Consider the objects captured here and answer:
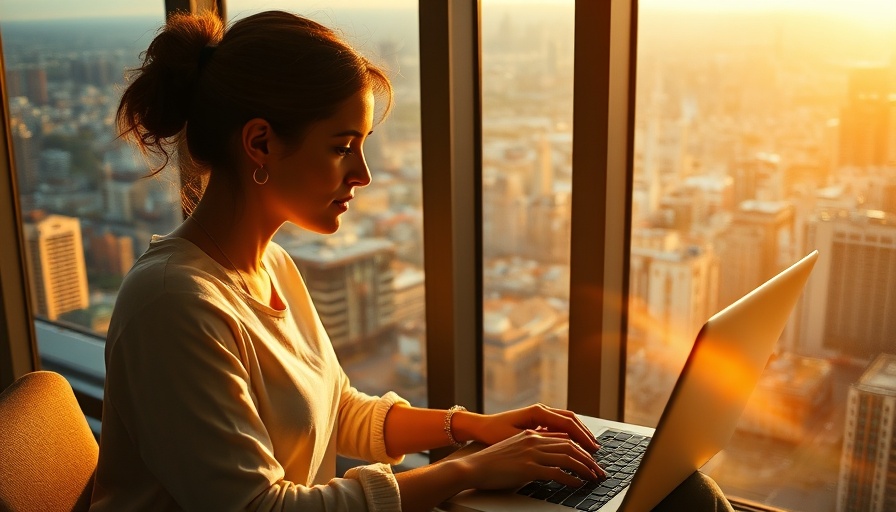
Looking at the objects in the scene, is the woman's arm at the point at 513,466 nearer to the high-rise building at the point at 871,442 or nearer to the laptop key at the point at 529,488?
the laptop key at the point at 529,488

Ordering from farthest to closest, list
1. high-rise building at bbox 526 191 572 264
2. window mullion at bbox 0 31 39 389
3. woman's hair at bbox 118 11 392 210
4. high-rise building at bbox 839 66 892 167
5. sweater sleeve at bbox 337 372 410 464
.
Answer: window mullion at bbox 0 31 39 389 → high-rise building at bbox 526 191 572 264 → sweater sleeve at bbox 337 372 410 464 → high-rise building at bbox 839 66 892 167 → woman's hair at bbox 118 11 392 210

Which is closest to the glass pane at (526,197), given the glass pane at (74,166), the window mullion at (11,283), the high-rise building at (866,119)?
the high-rise building at (866,119)

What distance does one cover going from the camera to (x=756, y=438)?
1.73m

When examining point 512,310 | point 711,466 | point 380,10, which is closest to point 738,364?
point 711,466

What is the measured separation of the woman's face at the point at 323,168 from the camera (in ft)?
4.55

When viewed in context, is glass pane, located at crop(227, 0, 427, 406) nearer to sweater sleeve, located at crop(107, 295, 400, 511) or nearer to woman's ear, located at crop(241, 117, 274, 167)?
woman's ear, located at crop(241, 117, 274, 167)

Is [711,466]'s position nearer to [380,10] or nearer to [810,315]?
[810,315]

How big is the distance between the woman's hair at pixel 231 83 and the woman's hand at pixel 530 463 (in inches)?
22.8

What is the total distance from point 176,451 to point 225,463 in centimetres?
7

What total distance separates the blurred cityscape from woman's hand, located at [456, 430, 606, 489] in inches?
23.0

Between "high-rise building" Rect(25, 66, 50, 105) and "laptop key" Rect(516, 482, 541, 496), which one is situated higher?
"high-rise building" Rect(25, 66, 50, 105)

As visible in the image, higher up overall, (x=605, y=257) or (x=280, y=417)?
(x=605, y=257)

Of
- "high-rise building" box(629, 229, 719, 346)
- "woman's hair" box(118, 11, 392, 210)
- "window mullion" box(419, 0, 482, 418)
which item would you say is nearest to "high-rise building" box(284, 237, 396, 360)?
"window mullion" box(419, 0, 482, 418)

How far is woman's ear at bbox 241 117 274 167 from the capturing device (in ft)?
4.48
